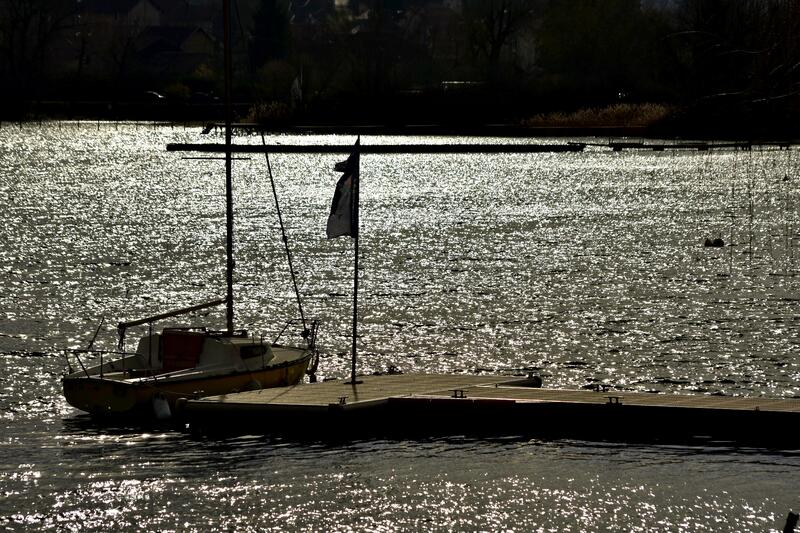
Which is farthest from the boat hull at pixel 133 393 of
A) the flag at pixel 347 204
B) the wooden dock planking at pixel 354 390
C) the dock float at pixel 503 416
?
the flag at pixel 347 204

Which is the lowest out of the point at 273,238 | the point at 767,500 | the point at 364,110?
the point at 767,500

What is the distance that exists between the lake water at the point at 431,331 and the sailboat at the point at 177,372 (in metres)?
0.87

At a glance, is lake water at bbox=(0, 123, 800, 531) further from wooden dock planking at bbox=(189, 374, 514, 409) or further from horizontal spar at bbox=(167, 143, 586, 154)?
horizontal spar at bbox=(167, 143, 586, 154)

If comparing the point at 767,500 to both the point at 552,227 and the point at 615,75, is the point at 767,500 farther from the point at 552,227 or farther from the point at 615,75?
the point at 615,75

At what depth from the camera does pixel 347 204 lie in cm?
3462

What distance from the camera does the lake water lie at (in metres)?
28.0

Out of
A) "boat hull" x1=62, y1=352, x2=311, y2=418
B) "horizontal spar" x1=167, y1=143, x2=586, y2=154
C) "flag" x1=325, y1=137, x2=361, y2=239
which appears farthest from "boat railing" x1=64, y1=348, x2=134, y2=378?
"horizontal spar" x1=167, y1=143, x2=586, y2=154

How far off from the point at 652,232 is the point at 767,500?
5421 cm

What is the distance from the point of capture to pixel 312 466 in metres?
30.5

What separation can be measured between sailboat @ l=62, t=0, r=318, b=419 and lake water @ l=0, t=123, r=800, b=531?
34.1 inches

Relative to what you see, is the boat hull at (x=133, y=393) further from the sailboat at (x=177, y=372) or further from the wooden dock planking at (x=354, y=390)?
the wooden dock planking at (x=354, y=390)

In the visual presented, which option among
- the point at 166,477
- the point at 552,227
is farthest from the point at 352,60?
the point at 166,477

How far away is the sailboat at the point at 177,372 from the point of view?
1361 inches

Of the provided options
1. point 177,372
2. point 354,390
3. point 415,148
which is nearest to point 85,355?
point 177,372
